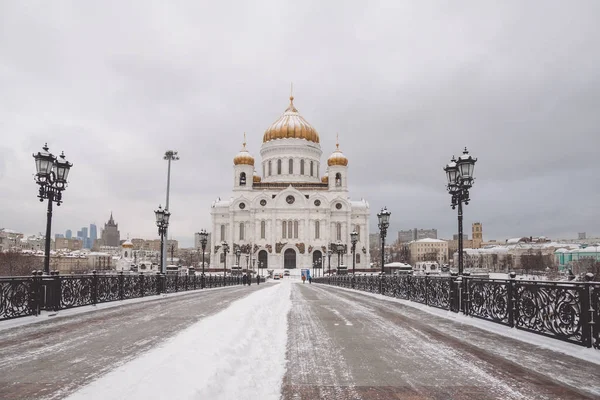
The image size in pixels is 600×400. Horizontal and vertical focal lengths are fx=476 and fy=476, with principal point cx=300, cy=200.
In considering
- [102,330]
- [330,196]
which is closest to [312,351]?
[102,330]

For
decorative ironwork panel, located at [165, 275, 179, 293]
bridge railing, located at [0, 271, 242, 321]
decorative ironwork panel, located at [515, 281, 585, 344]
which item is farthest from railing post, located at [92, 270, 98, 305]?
decorative ironwork panel, located at [515, 281, 585, 344]

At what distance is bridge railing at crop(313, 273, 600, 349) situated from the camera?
7.28 metres

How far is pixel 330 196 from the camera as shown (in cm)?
8625

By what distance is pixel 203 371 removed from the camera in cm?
488

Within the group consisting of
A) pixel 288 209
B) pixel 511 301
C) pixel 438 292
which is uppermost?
pixel 288 209

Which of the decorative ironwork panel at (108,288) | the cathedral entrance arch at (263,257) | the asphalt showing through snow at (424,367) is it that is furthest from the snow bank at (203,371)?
the cathedral entrance arch at (263,257)

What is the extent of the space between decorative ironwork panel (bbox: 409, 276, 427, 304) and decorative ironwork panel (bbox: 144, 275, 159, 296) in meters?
10.8

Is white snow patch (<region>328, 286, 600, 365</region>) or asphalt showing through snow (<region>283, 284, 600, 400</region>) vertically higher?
asphalt showing through snow (<region>283, 284, 600, 400</region>)

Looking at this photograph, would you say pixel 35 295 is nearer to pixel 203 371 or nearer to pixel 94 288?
pixel 94 288

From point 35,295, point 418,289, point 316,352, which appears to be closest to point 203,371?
point 316,352

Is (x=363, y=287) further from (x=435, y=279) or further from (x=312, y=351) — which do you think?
(x=312, y=351)

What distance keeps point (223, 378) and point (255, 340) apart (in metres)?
2.56

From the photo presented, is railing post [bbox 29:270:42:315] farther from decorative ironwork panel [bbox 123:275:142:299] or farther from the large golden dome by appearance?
the large golden dome

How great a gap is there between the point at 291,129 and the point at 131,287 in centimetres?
7394
